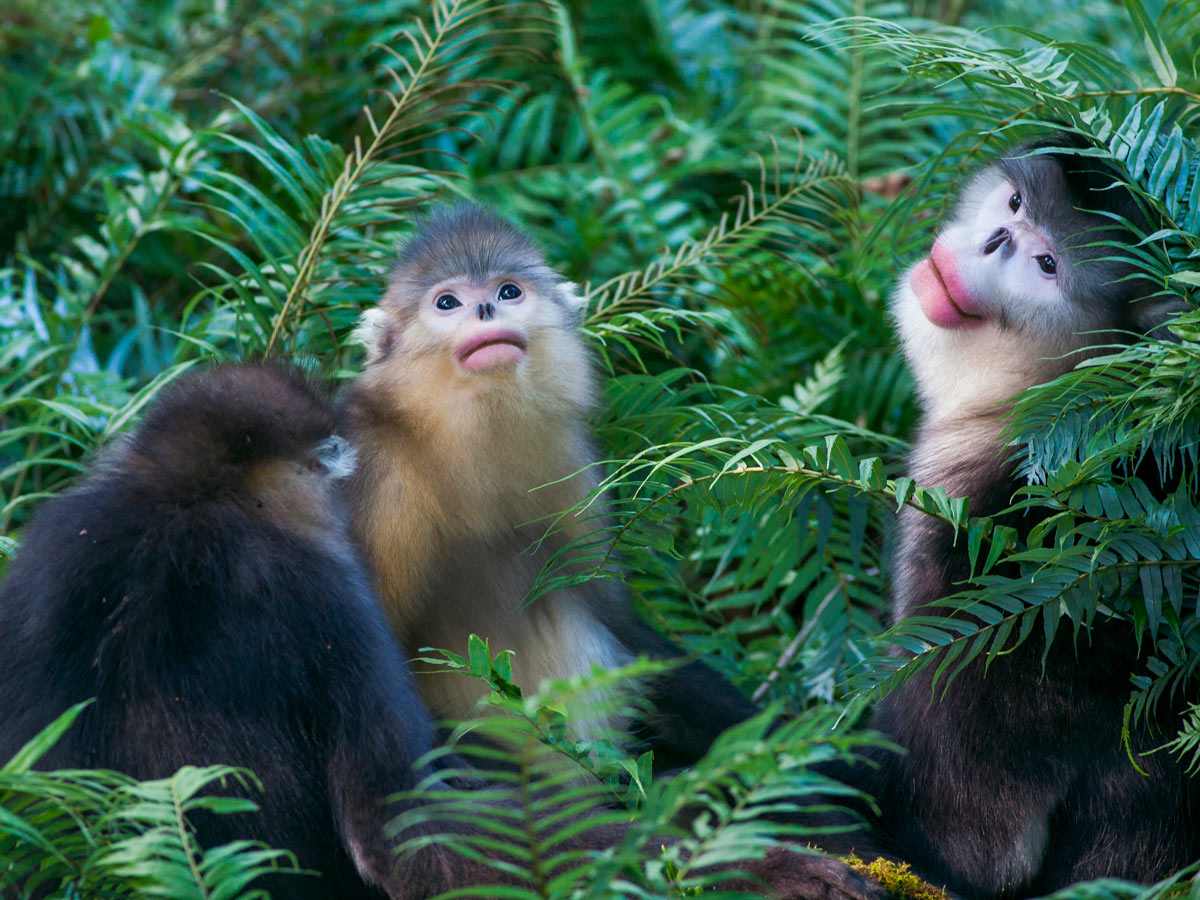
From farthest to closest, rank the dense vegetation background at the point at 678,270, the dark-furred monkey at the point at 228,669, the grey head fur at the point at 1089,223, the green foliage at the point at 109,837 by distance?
the grey head fur at the point at 1089,223, the dense vegetation background at the point at 678,270, the dark-furred monkey at the point at 228,669, the green foliage at the point at 109,837

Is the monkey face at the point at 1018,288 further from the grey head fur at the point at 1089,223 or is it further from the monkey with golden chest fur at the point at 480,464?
the monkey with golden chest fur at the point at 480,464

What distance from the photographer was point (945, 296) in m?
3.29

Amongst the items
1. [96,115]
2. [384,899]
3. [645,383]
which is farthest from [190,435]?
[96,115]

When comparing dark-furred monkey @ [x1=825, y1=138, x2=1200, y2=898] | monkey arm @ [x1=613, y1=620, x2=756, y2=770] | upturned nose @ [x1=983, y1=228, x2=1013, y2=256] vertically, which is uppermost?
upturned nose @ [x1=983, y1=228, x2=1013, y2=256]

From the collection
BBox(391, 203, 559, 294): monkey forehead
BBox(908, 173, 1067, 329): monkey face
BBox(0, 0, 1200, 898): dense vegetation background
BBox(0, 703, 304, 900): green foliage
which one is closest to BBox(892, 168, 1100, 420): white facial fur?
BBox(908, 173, 1067, 329): monkey face

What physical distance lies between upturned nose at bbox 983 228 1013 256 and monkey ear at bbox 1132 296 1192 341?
1.10 ft

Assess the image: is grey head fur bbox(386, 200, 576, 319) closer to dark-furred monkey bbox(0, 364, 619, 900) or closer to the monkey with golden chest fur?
the monkey with golden chest fur

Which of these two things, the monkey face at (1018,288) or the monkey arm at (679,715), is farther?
the monkey arm at (679,715)

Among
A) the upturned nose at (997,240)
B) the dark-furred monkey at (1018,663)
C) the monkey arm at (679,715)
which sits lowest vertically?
the monkey arm at (679,715)

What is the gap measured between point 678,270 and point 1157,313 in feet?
5.88

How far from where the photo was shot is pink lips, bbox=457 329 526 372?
130 inches

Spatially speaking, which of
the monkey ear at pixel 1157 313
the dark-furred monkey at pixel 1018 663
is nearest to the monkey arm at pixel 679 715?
the dark-furred monkey at pixel 1018 663

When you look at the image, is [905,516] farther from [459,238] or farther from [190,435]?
[190,435]

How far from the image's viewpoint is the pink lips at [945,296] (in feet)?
10.7
